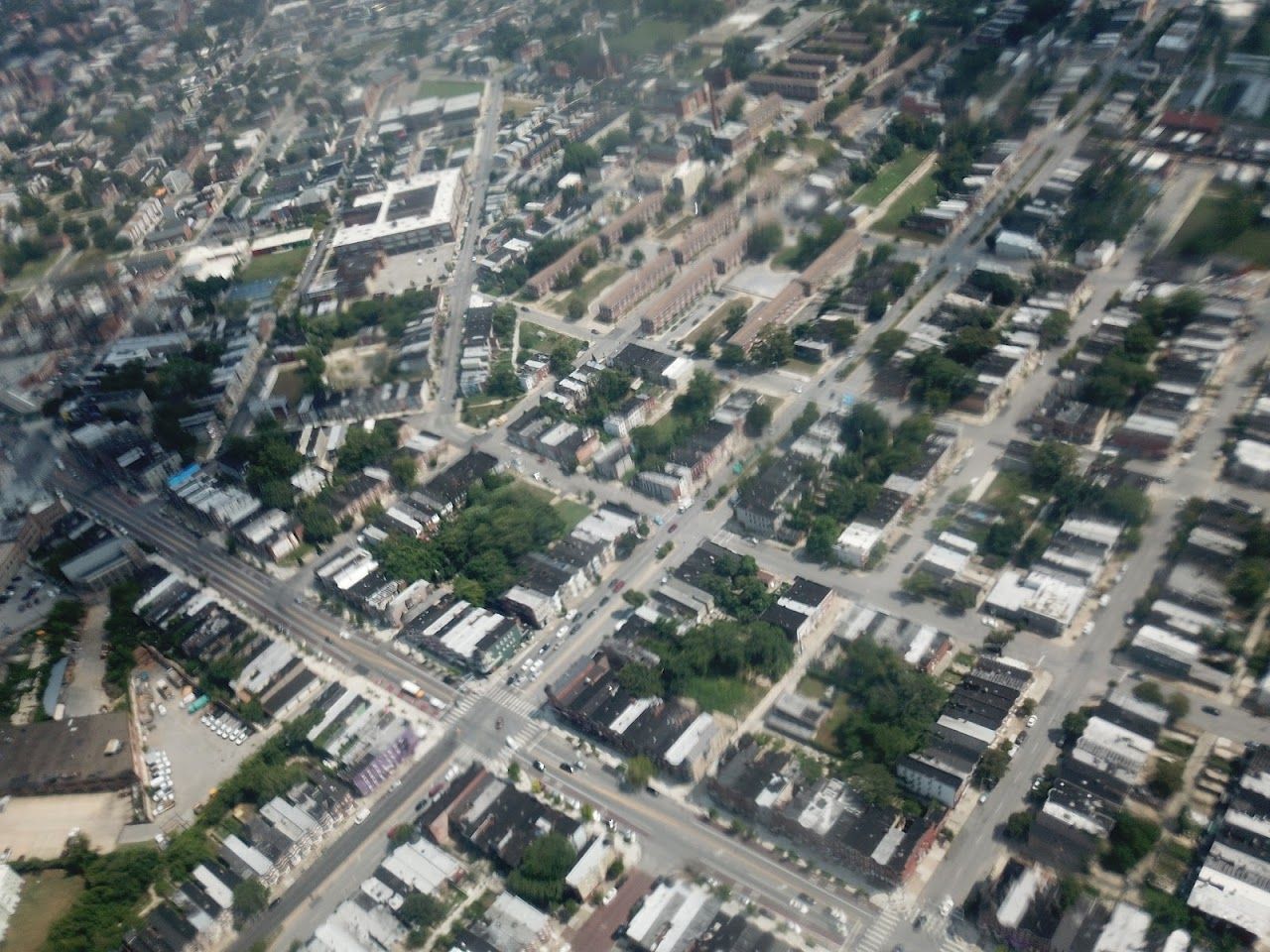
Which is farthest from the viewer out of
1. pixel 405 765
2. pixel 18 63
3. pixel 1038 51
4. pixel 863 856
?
pixel 18 63

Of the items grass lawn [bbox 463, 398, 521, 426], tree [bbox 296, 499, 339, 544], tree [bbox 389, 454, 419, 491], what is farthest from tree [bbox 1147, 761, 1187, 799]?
tree [bbox 296, 499, 339, 544]

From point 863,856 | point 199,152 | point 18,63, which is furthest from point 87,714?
point 18,63

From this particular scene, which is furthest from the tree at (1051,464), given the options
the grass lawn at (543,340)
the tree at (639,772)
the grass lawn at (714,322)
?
the grass lawn at (543,340)

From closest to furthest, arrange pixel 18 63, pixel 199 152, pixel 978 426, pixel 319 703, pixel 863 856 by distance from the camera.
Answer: pixel 863 856
pixel 319 703
pixel 978 426
pixel 199 152
pixel 18 63

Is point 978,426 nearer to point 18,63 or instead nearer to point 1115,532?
point 1115,532

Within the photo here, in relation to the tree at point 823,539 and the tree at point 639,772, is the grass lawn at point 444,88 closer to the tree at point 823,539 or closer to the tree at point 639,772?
the tree at point 823,539
